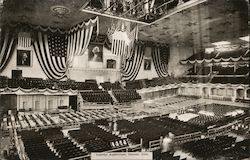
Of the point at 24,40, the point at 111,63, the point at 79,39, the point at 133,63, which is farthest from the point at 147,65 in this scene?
the point at 24,40

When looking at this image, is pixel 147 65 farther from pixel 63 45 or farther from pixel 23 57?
pixel 23 57

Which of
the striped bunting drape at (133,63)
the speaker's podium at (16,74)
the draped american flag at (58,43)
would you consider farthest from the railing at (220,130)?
the speaker's podium at (16,74)

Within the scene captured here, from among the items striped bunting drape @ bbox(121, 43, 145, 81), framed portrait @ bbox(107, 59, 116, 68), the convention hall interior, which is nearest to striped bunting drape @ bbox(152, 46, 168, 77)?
the convention hall interior

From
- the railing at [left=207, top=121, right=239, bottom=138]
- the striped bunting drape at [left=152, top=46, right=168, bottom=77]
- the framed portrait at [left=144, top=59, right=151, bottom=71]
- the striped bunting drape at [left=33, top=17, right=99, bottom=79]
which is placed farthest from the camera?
the railing at [left=207, top=121, right=239, bottom=138]

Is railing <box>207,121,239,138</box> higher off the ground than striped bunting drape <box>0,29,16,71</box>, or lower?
lower

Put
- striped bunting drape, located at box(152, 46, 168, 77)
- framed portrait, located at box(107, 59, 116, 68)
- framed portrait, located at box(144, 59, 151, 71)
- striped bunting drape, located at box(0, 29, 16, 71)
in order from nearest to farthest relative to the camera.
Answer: striped bunting drape, located at box(0, 29, 16, 71) < framed portrait, located at box(107, 59, 116, 68) < framed portrait, located at box(144, 59, 151, 71) < striped bunting drape, located at box(152, 46, 168, 77)

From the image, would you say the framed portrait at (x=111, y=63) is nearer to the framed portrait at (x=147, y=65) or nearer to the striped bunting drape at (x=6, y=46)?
the framed portrait at (x=147, y=65)

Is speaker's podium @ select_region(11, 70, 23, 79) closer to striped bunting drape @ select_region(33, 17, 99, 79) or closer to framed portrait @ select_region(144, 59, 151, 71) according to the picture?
striped bunting drape @ select_region(33, 17, 99, 79)
